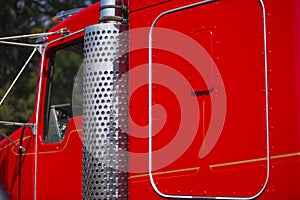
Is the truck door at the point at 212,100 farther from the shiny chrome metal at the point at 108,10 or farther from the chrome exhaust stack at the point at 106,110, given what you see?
the shiny chrome metal at the point at 108,10

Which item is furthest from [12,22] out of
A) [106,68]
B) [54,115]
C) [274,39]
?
[274,39]

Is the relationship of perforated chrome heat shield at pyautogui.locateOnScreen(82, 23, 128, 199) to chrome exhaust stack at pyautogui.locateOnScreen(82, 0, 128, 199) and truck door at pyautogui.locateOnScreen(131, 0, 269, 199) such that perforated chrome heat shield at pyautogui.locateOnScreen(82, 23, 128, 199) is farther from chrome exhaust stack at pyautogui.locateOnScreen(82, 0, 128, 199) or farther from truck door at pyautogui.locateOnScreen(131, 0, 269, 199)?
truck door at pyautogui.locateOnScreen(131, 0, 269, 199)

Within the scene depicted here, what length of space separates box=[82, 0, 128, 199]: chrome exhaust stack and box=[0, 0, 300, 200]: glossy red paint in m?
0.09

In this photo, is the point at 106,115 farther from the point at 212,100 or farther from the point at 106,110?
the point at 212,100

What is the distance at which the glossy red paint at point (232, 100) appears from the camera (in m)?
2.64

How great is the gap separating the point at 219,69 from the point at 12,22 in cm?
941

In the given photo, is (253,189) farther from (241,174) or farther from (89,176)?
(89,176)

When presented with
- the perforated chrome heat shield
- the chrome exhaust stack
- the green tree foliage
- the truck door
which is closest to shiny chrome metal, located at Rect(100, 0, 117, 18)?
the chrome exhaust stack

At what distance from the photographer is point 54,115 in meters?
4.51

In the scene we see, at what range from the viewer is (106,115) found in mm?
3172

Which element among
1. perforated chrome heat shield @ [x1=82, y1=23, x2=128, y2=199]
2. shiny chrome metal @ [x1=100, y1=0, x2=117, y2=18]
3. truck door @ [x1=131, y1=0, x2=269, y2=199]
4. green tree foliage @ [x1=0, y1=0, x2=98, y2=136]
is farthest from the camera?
green tree foliage @ [x1=0, y1=0, x2=98, y2=136]

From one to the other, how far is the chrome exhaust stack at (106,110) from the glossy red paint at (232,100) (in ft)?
0.29

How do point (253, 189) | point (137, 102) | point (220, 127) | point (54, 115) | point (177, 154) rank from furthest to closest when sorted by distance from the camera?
point (54, 115)
point (137, 102)
point (177, 154)
point (220, 127)
point (253, 189)

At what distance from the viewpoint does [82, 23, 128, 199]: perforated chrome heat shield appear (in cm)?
315
